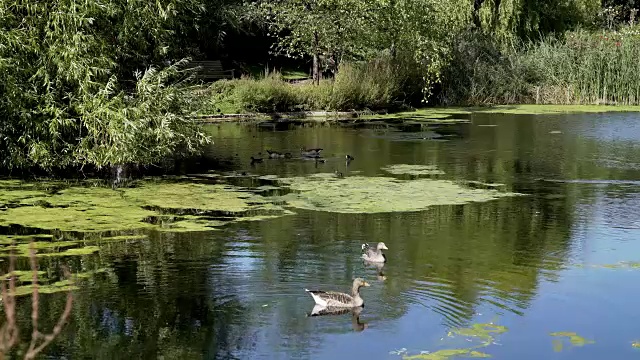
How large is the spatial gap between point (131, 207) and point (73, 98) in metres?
3.28

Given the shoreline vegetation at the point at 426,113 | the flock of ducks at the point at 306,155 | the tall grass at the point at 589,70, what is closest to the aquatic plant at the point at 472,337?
the flock of ducks at the point at 306,155

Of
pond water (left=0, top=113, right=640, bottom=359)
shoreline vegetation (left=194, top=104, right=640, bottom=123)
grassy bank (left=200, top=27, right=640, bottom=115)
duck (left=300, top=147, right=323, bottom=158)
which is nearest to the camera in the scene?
pond water (left=0, top=113, right=640, bottom=359)

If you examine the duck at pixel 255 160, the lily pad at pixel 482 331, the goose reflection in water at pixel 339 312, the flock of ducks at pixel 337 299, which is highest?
the duck at pixel 255 160

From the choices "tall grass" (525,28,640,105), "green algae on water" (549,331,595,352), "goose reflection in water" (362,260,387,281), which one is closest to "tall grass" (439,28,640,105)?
"tall grass" (525,28,640,105)

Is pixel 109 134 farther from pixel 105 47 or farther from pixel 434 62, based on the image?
pixel 434 62

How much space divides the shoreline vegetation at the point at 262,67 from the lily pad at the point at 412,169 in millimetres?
3492

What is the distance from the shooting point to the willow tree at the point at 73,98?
1484cm

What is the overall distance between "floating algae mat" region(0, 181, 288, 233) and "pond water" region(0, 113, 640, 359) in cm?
4

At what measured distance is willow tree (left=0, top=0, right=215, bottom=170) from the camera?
14844mm

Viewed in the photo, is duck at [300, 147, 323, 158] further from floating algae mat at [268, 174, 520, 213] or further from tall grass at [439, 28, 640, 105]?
tall grass at [439, 28, 640, 105]

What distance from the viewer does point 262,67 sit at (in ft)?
139

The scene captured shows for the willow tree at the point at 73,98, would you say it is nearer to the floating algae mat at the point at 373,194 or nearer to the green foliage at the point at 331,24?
the floating algae mat at the point at 373,194

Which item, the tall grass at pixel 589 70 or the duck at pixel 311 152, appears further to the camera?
the tall grass at pixel 589 70

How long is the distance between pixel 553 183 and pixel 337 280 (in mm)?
7462
